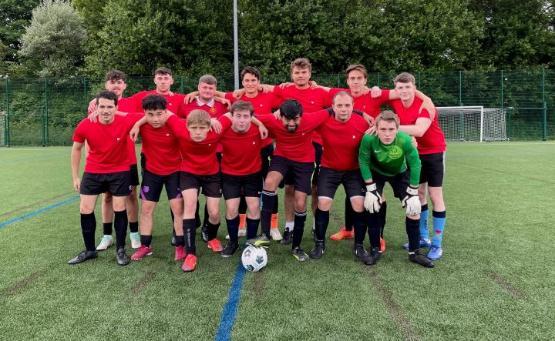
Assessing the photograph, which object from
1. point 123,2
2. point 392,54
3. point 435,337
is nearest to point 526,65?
point 392,54

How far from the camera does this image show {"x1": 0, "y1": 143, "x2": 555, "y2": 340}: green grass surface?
2.62 meters

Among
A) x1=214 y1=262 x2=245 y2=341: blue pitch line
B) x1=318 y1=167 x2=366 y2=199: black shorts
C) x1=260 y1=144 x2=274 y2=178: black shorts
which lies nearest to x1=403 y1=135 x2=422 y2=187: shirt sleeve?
x1=318 y1=167 x2=366 y2=199: black shorts

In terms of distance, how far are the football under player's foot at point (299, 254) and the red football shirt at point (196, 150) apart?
1159 millimetres

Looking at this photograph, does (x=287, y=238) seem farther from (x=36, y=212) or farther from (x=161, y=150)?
(x=36, y=212)

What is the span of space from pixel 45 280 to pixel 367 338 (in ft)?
8.98

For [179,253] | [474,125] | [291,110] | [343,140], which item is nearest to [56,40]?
[474,125]

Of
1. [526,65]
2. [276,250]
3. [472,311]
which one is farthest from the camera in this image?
[526,65]

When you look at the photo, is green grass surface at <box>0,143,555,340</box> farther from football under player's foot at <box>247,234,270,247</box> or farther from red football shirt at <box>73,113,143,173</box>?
red football shirt at <box>73,113,143,173</box>

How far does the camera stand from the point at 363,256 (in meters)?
3.88

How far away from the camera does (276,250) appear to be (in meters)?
4.32

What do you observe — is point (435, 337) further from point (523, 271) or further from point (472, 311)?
point (523, 271)

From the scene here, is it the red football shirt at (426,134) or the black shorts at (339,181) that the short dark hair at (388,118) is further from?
the black shorts at (339,181)

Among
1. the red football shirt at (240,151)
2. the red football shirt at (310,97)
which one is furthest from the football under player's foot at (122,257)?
the red football shirt at (310,97)

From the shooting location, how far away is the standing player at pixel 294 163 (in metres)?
4.13
